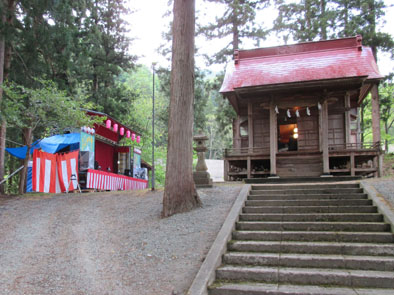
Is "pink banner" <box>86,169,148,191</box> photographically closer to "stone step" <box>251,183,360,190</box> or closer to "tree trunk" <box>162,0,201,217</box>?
"tree trunk" <box>162,0,201,217</box>

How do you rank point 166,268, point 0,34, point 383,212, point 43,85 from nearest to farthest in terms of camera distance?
point 166,268
point 383,212
point 0,34
point 43,85

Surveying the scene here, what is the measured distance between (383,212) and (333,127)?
8.40 m

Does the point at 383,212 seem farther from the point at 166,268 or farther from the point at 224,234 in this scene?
the point at 166,268

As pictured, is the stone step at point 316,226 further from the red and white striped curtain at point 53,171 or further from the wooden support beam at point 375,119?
the wooden support beam at point 375,119

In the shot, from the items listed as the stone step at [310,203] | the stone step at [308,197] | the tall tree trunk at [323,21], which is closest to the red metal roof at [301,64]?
the tall tree trunk at [323,21]

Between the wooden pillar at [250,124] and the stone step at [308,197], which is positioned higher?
the wooden pillar at [250,124]

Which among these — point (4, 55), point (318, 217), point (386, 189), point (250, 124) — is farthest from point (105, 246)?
point (4, 55)

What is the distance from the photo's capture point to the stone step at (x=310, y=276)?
458cm

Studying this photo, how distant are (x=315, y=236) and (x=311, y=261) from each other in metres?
0.92

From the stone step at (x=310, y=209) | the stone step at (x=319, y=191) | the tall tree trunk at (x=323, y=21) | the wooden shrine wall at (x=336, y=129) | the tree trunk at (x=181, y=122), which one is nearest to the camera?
the stone step at (x=310, y=209)

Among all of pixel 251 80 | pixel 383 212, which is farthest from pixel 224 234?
pixel 251 80

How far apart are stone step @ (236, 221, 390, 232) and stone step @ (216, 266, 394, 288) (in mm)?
1471

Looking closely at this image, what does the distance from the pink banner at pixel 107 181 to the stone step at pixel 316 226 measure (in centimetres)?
847

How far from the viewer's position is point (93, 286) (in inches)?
187
